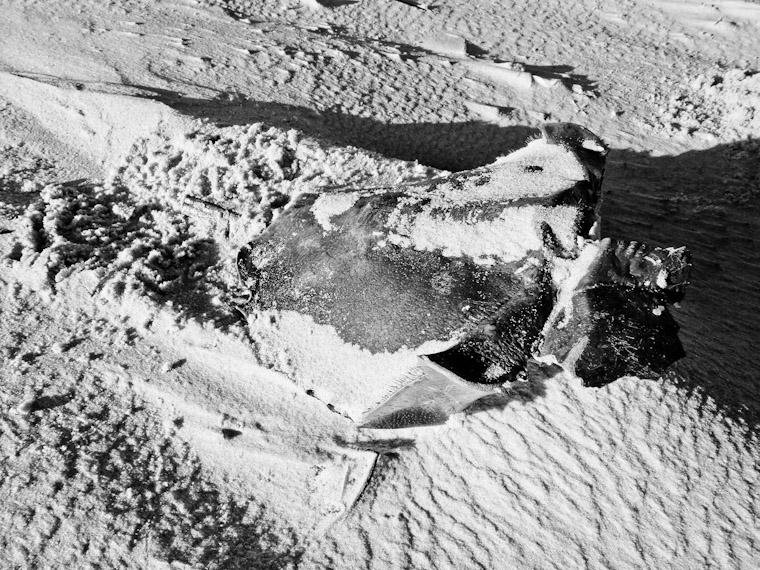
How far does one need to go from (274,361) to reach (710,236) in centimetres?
267

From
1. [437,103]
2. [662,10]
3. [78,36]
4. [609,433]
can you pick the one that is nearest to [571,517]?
[609,433]

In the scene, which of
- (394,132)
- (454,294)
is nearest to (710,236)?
(394,132)

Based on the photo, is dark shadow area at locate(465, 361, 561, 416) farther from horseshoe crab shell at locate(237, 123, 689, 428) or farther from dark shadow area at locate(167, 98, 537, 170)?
dark shadow area at locate(167, 98, 537, 170)

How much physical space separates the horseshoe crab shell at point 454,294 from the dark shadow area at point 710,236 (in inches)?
23.7

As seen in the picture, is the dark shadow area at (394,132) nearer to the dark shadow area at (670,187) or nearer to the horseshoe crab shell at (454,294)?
the dark shadow area at (670,187)

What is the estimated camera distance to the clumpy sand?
1.86 meters

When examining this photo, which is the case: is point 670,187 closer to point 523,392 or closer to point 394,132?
point 394,132

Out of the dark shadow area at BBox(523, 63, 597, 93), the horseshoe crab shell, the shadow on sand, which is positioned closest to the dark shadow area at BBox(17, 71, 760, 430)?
the shadow on sand

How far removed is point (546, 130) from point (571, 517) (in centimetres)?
171

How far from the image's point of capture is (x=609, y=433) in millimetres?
2059

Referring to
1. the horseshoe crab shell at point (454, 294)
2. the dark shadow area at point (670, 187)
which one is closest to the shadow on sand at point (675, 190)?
the dark shadow area at point (670, 187)

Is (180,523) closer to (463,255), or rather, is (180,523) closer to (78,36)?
(463,255)

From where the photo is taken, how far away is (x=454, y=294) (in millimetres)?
1900

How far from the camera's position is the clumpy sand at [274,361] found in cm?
186
